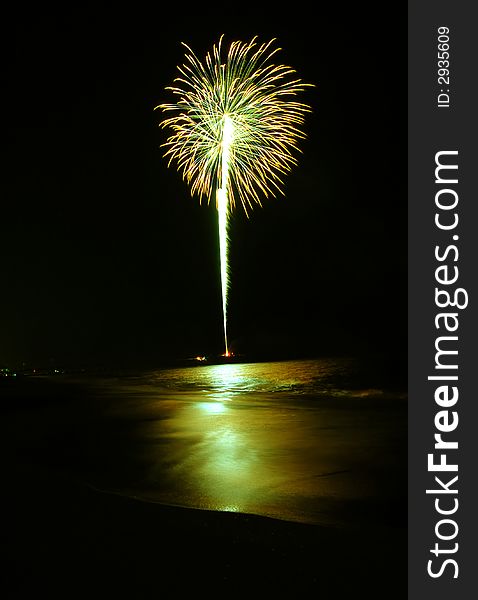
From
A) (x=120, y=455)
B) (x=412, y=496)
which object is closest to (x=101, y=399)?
(x=120, y=455)

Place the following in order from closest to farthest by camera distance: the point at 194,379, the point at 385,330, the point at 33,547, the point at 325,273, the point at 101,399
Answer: the point at 33,547
the point at 101,399
the point at 194,379
the point at 385,330
the point at 325,273

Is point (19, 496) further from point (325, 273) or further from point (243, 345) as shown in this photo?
point (325, 273)

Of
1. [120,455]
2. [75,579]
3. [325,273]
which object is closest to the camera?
[75,579]

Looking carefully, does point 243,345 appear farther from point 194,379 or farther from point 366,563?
point 366,563

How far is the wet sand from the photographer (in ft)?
14.7

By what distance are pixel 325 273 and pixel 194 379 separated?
60.2 m

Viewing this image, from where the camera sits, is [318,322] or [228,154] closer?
[228,154]

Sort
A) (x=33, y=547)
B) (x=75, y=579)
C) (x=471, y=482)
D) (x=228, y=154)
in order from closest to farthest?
(x=75, y=579)
(x=33, y=547)
(x=471, y=482)
(x=228, y=154)

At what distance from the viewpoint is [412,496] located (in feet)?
22.3

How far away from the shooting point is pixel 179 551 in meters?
5.14

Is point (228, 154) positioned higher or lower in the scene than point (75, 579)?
higher

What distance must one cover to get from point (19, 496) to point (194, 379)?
22798 mm

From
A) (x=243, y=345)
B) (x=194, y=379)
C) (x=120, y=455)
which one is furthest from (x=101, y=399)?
(x=243, y=345)

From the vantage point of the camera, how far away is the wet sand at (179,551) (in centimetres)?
448
